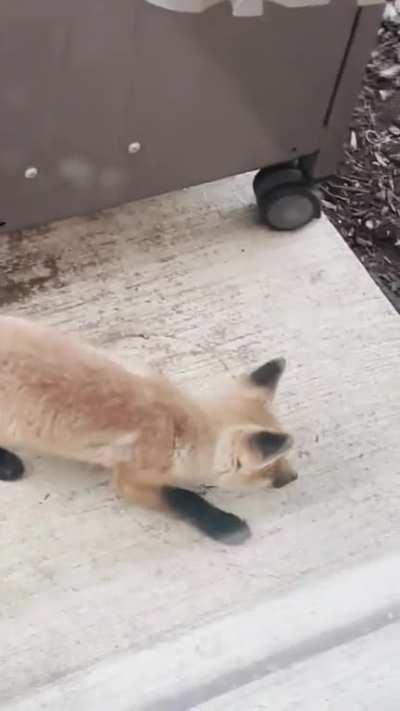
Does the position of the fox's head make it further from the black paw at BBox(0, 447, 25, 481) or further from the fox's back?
the black paw at BBox(0, 447, 25, 481)

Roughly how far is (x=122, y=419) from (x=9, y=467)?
28 centimetres

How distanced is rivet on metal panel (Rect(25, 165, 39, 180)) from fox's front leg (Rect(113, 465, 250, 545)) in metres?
0.54

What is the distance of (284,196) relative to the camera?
2256 mm

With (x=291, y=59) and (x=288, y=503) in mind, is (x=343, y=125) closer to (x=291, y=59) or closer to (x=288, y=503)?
(x=291, y=59)

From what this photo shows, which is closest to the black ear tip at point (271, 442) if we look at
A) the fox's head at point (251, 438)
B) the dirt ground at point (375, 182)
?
the fox's head at point (251, 438)

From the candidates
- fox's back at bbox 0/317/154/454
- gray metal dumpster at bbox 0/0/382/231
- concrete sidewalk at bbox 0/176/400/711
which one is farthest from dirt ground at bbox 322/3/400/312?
fox's back at bbox 0/317/154/454

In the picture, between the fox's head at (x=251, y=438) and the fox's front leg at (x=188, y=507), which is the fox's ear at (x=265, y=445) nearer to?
the fox's head at (x=251, y=438)

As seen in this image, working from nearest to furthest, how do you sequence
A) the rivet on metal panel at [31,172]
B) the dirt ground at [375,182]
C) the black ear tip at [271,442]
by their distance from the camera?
the black ear tip at [271,442]
the rivet on metal panel at [31,172]
the dirt ground at [375,182]

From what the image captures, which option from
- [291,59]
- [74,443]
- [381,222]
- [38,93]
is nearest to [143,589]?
[74,443]

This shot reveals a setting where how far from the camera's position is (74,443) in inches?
69.8

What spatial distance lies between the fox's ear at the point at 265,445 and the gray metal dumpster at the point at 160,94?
60 cm

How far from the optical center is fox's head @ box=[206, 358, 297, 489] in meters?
1.71

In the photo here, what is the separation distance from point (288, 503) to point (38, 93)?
806 mm

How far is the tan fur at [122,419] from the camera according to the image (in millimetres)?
1717
